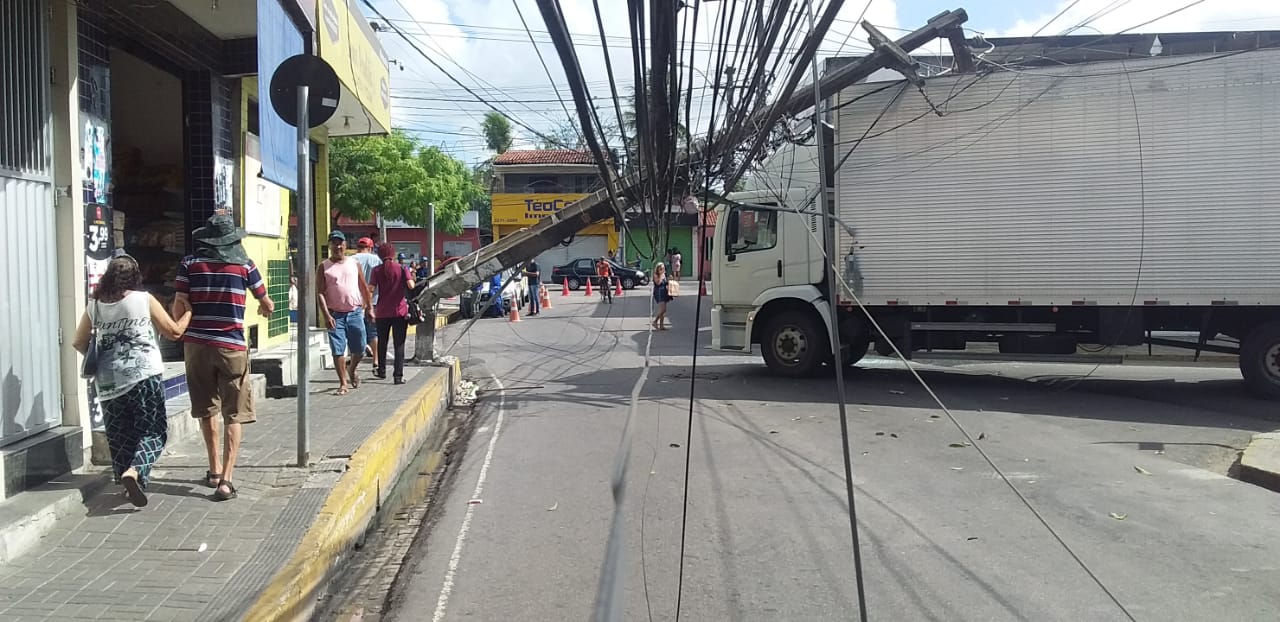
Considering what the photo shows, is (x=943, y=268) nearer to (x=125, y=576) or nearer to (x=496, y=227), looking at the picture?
(x=125, y=576)

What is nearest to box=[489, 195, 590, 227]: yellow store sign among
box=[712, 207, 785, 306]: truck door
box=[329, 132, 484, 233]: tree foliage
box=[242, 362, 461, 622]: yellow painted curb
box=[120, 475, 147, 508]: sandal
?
box=[329, 132, 484, 233]: tree foliage

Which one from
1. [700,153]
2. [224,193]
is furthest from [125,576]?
[224,193]

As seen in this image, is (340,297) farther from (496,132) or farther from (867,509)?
(496,132)

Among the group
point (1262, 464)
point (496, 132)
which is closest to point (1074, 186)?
point (1262, 464)

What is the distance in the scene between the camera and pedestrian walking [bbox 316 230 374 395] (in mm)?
8773

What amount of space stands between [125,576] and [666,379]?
8.27m

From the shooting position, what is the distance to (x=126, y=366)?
502 cm

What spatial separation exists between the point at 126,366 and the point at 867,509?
4637 mm

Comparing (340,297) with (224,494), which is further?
(340,297)

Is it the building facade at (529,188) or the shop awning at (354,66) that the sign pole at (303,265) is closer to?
the shop awning at (354,66)

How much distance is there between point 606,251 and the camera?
45094mm

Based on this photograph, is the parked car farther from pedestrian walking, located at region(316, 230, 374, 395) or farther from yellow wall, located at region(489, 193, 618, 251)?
pedestrian walking, located at region(316, 230, 374, 395)

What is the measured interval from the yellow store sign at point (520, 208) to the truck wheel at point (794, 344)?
30.8 m

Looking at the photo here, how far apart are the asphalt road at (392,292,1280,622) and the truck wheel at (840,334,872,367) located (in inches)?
36.0
